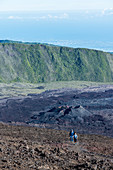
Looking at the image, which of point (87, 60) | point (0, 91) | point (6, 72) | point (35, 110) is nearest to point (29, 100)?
point (35, 110)

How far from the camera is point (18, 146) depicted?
19609mm

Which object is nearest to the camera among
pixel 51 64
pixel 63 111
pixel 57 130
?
pixel 57 130

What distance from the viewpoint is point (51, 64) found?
91.8 meters

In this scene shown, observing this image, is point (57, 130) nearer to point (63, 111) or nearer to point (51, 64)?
point (63, 111)

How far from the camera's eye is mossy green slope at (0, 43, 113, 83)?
286 feet

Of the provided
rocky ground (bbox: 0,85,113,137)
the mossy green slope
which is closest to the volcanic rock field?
rocky ground (bbox: 0,85,113,137)

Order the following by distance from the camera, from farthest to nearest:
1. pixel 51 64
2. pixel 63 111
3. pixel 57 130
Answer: pixel 51 64, pixel 63 111, pixel 57 130

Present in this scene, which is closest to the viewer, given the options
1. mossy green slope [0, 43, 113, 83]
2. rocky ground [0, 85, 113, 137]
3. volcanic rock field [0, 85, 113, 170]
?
volcanic rock field [0, 85, 113, 170]

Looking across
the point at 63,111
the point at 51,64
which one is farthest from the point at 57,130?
the point at 51,64

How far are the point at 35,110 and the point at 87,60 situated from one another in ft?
151

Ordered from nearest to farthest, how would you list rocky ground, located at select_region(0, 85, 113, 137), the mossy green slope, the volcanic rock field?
1. the volcanic rock field
2. rocky ground, located at select_region(0, 85, 113, 137)
3. the mossy green slope

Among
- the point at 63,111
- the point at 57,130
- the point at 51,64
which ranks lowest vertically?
the point at 57,130

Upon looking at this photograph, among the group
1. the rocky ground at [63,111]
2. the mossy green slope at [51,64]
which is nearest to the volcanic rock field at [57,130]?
the rocky ground at [63,111]

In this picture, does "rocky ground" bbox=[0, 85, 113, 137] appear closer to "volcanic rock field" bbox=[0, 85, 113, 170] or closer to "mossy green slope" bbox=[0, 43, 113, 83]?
"volcanic rock field" bbox=[0, 85, 113, 170]
